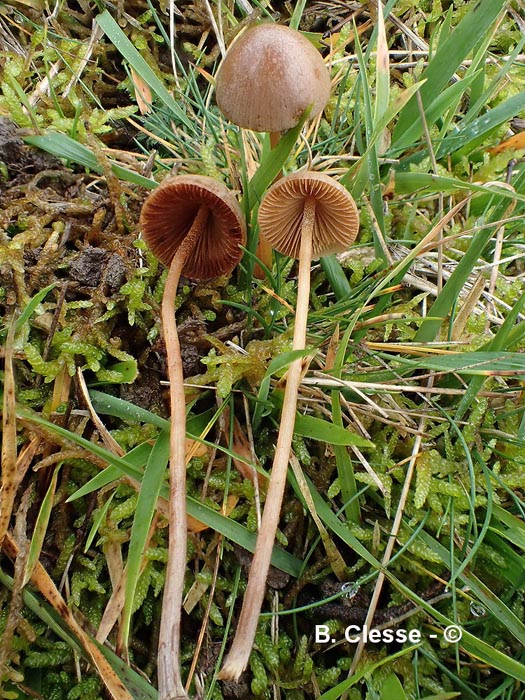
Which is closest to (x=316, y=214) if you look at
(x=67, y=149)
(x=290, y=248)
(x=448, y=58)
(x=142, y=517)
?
(x=290, y=248)

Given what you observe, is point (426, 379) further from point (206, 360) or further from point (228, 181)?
point (228, 181)

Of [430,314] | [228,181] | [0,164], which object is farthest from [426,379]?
[0,164]

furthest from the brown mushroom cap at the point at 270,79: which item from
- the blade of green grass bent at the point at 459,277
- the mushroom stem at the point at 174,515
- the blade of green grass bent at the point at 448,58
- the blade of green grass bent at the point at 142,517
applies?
the blade of green grass bent at the point at 142,517

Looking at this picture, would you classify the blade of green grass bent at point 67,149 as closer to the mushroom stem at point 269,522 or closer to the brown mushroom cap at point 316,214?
the brown mushroom cap at point 316,214

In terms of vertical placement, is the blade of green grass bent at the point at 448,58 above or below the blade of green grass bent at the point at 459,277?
above

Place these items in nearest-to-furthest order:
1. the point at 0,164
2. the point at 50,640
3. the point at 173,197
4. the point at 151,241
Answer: the point at 50,640 < the point at 173,197 < the point at 151,241 < the point at 0,164

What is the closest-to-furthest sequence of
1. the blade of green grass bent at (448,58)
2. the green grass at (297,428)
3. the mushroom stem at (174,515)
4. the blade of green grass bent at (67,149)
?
1. the mushroom stem at (174,515)
2. the green grass at (297,428)
3. the blade of green grass bent at (448,58)
4. the blade of green grass bent at (67,149)

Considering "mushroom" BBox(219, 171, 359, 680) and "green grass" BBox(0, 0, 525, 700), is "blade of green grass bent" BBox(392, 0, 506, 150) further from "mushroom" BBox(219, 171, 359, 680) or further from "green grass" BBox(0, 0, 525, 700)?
"mushroom" BBox(219, 171, 359, 680)
